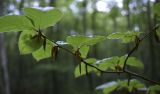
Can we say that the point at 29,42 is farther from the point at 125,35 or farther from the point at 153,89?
the point at 153,89

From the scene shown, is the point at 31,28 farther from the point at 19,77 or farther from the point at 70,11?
the point at 19,77

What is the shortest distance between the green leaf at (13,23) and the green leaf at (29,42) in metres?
0.06

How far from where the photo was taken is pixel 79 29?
977cm

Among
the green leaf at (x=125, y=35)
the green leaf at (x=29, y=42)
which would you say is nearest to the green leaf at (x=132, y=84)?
the green leaf at (x=125, y=35)

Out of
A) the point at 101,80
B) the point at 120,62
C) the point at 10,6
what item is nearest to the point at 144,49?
the point at 101,80

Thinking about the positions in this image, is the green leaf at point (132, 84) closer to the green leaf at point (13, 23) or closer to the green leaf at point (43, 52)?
the green leaf at point (43, 52)

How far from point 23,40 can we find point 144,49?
6.04 metres

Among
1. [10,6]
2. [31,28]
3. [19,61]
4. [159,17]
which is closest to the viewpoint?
[31,28]

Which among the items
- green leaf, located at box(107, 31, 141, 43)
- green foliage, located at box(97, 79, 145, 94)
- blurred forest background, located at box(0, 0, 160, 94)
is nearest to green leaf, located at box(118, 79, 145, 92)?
green foliage, located at box(97, 79, 145, 94)

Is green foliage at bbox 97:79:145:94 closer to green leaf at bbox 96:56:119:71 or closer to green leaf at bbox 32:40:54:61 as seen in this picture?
green leaf at bbox 96:56:119:71

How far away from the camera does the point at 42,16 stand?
23.6 inches

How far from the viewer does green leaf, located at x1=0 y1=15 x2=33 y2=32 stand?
0.60 meters

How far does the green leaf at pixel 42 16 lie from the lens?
1.94ft

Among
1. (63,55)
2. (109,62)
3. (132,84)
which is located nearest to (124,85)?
(132,84)
